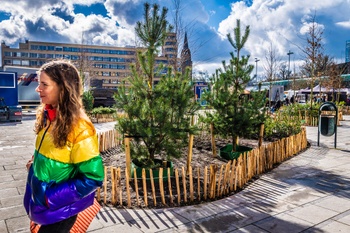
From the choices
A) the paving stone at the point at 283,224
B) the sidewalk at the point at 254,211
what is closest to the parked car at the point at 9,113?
the sidewalk at the point at 254,211

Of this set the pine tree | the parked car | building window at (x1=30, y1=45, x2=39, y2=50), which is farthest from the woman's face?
building window at (x1=30, y1=45, x2=39, y2=50)

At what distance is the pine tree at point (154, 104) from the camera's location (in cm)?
555

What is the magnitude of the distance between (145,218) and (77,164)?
2410mm

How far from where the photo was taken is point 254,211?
4266mm

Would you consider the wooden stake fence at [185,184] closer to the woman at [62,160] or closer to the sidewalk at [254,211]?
the sidewalk at [254,211]

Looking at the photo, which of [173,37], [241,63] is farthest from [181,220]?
[173,37]

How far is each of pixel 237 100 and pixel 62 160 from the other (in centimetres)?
608

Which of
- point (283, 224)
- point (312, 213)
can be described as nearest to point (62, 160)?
point (283, 224)

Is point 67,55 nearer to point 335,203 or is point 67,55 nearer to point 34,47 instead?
point 34,47

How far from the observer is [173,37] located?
15.4 metres

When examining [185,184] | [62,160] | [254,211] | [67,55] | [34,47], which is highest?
[34,47]

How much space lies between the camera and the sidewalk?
3.71 m

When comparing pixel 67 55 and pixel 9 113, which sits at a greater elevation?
pixel 67 55

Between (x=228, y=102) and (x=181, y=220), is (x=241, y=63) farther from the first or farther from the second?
(x=181, y=220)
